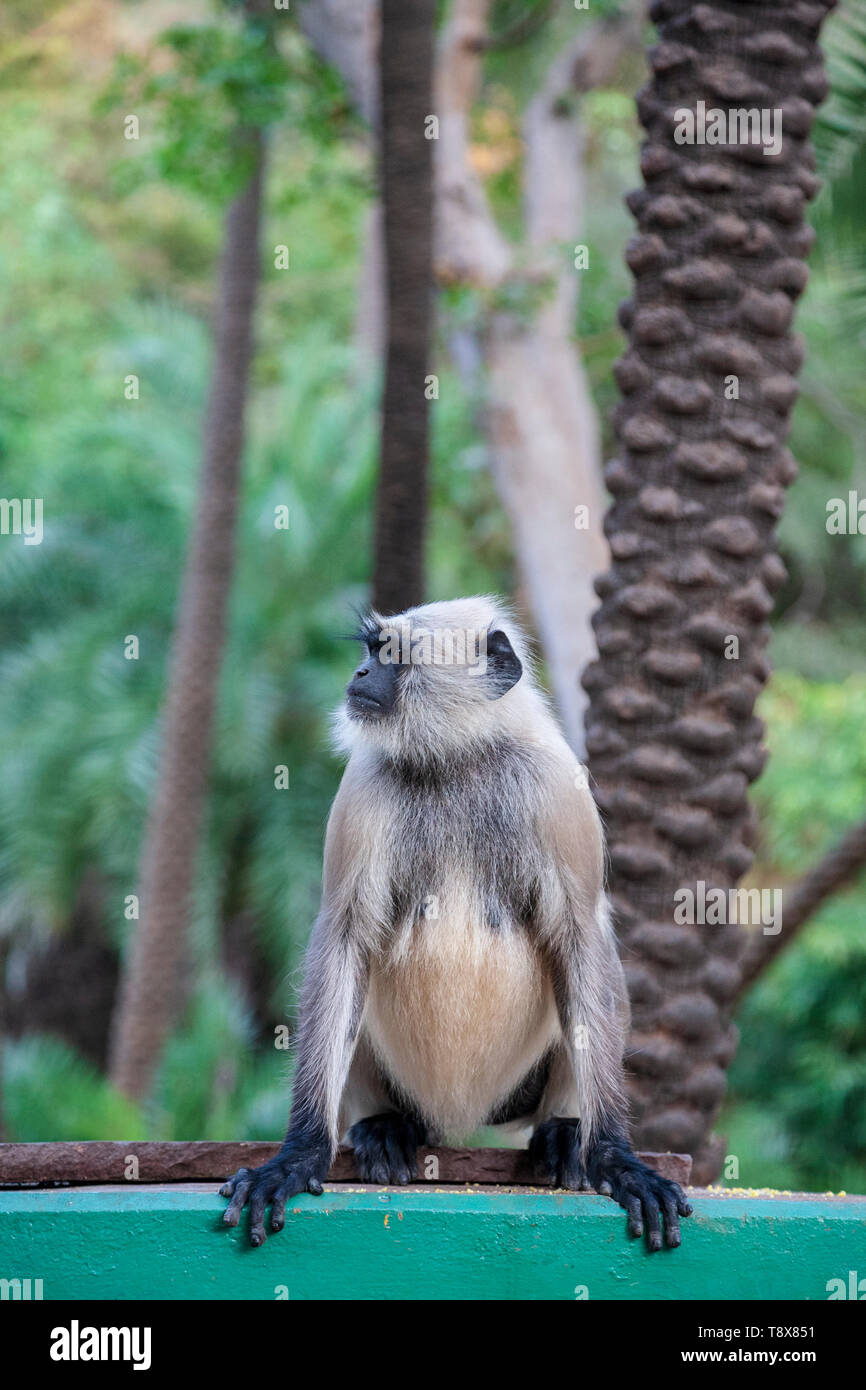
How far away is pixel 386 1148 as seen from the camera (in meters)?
4.24

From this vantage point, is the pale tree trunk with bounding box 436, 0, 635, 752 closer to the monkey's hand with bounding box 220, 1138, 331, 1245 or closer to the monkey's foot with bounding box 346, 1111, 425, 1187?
the monkey's foot with bounding box 346, 1111, 425, 1187

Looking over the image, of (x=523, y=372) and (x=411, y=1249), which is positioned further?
(x=523, y=372)

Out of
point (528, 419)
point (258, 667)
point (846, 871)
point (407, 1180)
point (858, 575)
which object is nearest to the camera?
point (407, 1180)

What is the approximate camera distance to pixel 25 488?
16.1m

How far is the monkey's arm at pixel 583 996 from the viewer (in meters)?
4.10

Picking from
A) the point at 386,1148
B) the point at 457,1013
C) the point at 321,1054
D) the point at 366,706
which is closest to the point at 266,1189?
the point at 321,1054

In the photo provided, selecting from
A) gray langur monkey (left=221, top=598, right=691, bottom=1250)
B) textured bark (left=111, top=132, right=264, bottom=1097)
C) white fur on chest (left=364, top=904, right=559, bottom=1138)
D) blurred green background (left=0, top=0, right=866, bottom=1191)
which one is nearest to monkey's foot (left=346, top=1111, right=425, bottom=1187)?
gray langur monkey (left=221, top=598, right=691, bottom=1250)

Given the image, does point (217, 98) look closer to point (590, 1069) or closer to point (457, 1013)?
point (457, 1013)

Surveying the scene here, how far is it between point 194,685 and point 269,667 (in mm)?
4223

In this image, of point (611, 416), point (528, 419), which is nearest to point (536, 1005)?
point (611, 416)

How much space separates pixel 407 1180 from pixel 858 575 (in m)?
19.1

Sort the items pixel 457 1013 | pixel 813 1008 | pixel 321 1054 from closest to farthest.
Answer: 1. pixel 321 1054
2. pixel 457 1013
3. pixel 813 1008
